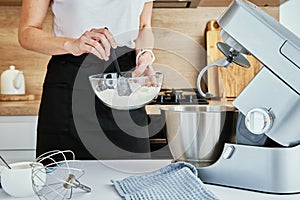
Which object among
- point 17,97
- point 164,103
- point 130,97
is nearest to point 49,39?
point 130,97

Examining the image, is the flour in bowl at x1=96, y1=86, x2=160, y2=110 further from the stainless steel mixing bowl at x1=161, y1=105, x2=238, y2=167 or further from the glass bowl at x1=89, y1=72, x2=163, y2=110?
the stainless steel mixing bowl at x1=161, y1=105, x2=238, y2=167

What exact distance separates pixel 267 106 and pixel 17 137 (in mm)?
1808

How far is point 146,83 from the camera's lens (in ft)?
3.73

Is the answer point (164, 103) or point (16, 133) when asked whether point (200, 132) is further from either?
point (16, 133)

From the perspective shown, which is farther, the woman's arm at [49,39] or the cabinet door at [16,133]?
the cabinet door at [16,133]

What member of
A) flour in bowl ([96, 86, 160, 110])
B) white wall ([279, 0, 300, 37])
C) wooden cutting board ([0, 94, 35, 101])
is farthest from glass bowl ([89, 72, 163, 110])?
white wall ([279, 0, 300, 37])

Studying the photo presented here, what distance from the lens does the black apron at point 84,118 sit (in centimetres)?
157

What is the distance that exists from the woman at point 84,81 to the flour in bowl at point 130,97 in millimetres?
338

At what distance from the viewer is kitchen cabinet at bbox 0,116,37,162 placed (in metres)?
2.51

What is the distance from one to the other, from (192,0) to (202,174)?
6.57 feet

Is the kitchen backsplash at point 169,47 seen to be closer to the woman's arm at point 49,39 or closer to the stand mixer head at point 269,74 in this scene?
the woman's arm at point 49,39

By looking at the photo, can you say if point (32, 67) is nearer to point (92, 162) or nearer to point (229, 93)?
point (229, 93)

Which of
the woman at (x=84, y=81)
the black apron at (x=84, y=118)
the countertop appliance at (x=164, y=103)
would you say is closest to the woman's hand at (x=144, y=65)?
the woman at (x=84, y=81)

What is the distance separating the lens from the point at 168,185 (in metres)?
0.91
